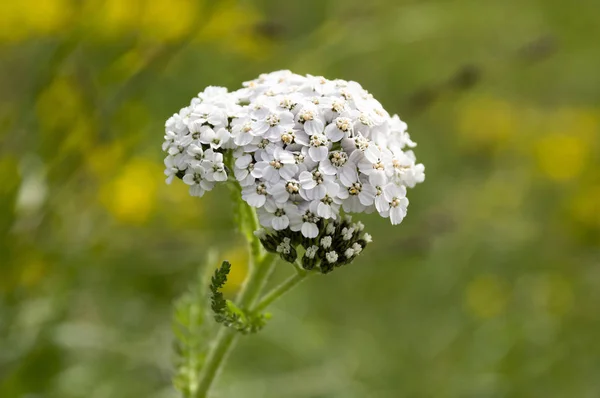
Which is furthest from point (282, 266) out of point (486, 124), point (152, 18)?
point (486, 124)

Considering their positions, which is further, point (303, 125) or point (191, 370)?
point (191, 370)

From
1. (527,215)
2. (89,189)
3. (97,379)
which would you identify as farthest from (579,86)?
(97,379)

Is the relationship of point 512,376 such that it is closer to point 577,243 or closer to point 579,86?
point 577,243

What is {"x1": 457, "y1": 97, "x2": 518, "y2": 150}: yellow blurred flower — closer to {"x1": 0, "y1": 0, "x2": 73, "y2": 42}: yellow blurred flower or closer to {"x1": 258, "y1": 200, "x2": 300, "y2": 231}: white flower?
{"x1": 0, "y1": 0, "x2": 73, "y2": 42}: yellow blurred flower

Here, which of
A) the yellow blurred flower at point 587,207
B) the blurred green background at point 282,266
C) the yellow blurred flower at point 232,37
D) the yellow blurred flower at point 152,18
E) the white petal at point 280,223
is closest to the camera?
the white petal at point 280,223

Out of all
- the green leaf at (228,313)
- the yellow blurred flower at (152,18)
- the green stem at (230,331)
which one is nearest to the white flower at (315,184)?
the green leaf at (228,313)

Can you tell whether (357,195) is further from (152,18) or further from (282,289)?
(152,18)

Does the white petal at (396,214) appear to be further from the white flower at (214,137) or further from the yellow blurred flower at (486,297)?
the yellow blurred flower at (486,297)
